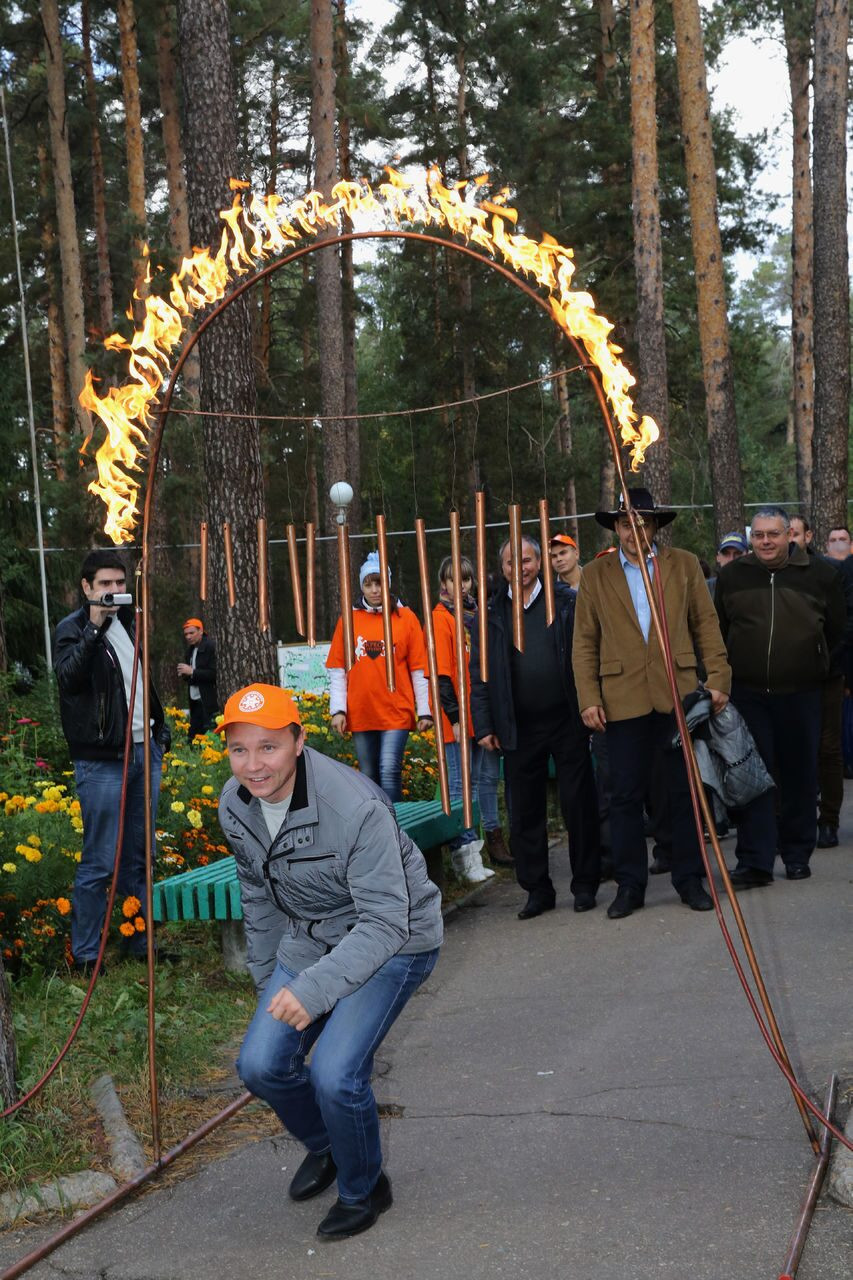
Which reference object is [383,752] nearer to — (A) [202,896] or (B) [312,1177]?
(A) [202,896]

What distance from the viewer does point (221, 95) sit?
1083 centimetres

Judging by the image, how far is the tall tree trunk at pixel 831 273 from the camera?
16047 mm

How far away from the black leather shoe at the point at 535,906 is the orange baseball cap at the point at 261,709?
447 cm

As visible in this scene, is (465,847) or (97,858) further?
(465,847)

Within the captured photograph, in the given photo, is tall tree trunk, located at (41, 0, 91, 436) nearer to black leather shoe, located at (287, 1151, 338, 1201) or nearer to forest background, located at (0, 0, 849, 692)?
forest background, located at (0, 0, 849, 692)

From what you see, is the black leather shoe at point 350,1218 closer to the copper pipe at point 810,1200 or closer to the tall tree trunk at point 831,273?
the copper pipe at point 810,1200

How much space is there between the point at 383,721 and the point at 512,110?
29.0 metres

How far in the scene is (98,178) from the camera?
110ft

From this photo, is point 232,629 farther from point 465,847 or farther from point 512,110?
point 512,110

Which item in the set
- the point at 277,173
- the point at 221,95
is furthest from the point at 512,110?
the point at 221,95

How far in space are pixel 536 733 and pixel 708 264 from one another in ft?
42.2

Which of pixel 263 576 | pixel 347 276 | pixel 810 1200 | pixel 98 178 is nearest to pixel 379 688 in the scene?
pixel 263 576

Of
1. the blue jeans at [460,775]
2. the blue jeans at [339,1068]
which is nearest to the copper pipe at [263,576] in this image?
the blue jeans at [460,775]

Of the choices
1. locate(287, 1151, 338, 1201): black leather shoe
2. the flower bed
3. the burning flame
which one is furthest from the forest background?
locate(287, 1151, 338, 1201): black leather shoe
